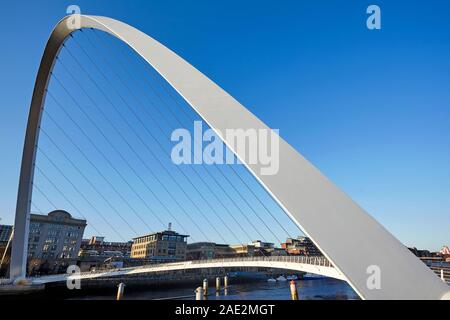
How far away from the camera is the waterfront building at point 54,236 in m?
37.1

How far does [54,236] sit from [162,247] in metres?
17.0

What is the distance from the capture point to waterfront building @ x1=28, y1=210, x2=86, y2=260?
37094mm

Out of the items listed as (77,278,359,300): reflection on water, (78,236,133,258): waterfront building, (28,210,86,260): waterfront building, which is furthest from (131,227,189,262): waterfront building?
(77,278,359,300): reflection on water

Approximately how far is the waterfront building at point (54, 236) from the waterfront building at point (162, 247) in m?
12.0

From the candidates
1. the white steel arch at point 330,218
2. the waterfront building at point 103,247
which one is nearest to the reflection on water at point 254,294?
the white steel arch at point 330,218

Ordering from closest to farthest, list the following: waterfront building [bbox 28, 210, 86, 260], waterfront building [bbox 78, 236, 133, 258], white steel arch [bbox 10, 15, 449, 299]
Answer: white steel arch [bbox 10, 15, 449, 299] < waterfront building [bbox 28, 210, 86, 260] < waterfront building [bbox 78, 236, 133, 258]

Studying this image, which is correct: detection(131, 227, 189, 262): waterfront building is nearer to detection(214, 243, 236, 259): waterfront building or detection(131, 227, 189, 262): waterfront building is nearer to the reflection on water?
detection(214, 243, 236, 259): waterfront building

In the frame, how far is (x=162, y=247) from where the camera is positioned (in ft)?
158

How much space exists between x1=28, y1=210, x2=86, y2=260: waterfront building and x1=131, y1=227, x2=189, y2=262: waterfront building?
473 inches

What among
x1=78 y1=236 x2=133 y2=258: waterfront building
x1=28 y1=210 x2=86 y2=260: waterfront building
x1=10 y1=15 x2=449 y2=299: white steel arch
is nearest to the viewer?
x1=10 y1=15 x2=449 y2=299: white steel arch

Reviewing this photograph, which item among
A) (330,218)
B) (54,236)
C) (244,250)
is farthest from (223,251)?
(330,218)
